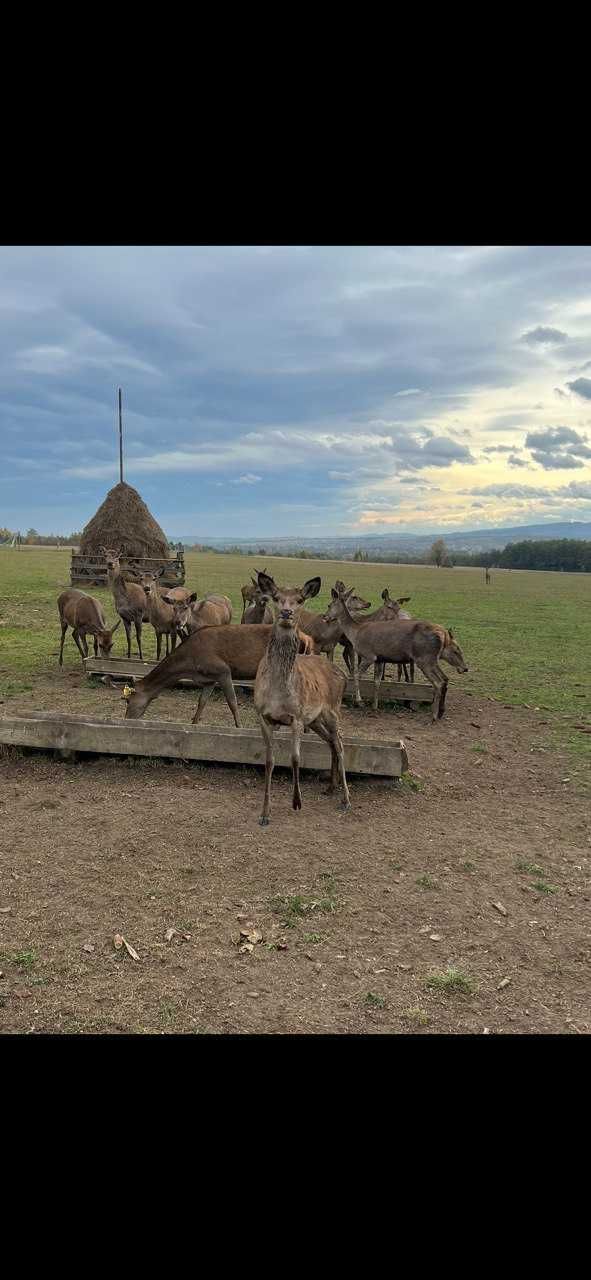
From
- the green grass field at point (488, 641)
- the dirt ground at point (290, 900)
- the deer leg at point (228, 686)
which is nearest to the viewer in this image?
the dirt ground at point (290, 900)

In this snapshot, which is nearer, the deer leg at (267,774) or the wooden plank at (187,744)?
the deer leg at (267,774)

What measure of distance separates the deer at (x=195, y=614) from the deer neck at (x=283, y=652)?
4.94 metres

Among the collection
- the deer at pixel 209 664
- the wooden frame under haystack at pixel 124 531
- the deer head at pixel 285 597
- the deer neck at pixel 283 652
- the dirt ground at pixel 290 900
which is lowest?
the dirt ground at pixel 290 900

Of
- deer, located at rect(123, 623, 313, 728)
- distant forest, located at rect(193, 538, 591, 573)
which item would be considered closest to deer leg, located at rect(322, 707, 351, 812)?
deer, located at rect(123, 623, 313, 728)

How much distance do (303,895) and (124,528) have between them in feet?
85.7

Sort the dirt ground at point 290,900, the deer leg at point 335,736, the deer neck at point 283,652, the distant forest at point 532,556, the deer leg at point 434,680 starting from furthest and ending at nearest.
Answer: the distant forest at point 532,556 → the deer leg at point 434,680 → the deer leg at point 335,736 → the deer neck at point 283,652 → the dirt ground at point 290,900

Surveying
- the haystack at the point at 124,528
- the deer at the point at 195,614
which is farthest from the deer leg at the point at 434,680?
the haystack at the point at 124,528

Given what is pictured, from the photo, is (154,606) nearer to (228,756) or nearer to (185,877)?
(228,756)

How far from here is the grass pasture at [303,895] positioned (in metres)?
3.74

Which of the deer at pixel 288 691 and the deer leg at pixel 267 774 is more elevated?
the deer at pixel 288 691

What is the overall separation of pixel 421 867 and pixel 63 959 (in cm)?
294

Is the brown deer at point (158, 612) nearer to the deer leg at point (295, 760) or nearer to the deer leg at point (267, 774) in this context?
the deer leg at point (267, 774)

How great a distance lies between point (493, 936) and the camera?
4.58m
